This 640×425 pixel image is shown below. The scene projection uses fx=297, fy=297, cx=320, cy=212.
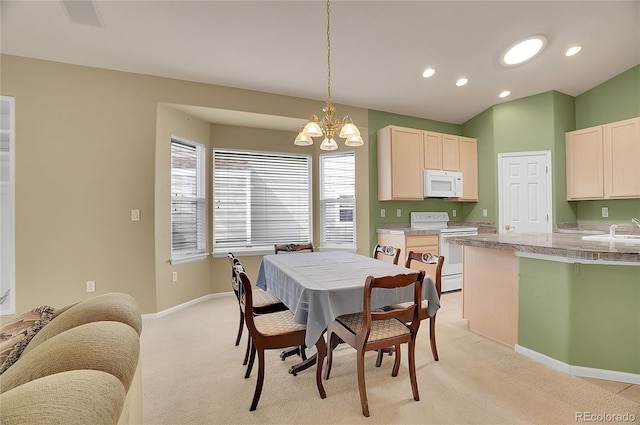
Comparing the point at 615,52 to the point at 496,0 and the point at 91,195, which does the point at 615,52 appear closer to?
the point at 496,0

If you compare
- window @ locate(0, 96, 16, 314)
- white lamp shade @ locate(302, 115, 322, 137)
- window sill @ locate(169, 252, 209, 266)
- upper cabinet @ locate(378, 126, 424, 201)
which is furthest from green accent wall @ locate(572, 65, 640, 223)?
window @ locate(0, 96, 16, 314)

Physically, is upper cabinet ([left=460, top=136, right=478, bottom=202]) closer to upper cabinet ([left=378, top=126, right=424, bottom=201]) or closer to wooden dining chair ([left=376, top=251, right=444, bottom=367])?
upper cabinet ([left=378, top=126, right=424, bottom=201])

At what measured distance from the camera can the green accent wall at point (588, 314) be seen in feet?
6.60

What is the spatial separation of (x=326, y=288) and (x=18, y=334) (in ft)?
4.37

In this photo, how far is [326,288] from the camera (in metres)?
1.76

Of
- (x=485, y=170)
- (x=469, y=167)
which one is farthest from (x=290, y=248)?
(x=485, y=170)

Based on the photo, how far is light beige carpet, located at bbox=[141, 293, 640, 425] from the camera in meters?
1.73

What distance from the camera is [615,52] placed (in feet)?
12.3

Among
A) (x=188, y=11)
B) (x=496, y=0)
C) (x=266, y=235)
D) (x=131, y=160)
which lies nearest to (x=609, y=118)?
(x=496, y=0)

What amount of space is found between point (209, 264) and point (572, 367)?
12.9ft

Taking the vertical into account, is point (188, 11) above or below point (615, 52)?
below

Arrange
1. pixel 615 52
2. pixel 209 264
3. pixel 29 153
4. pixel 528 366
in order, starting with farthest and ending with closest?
pixel 209 264 < pixel 615 52 < pixel 29 153 < pixel 528 366

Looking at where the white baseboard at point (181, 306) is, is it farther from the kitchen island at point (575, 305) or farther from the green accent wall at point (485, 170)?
the green accent wall at point (485, 170)

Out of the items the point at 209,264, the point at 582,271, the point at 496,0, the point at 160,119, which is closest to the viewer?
the point at 582,271
